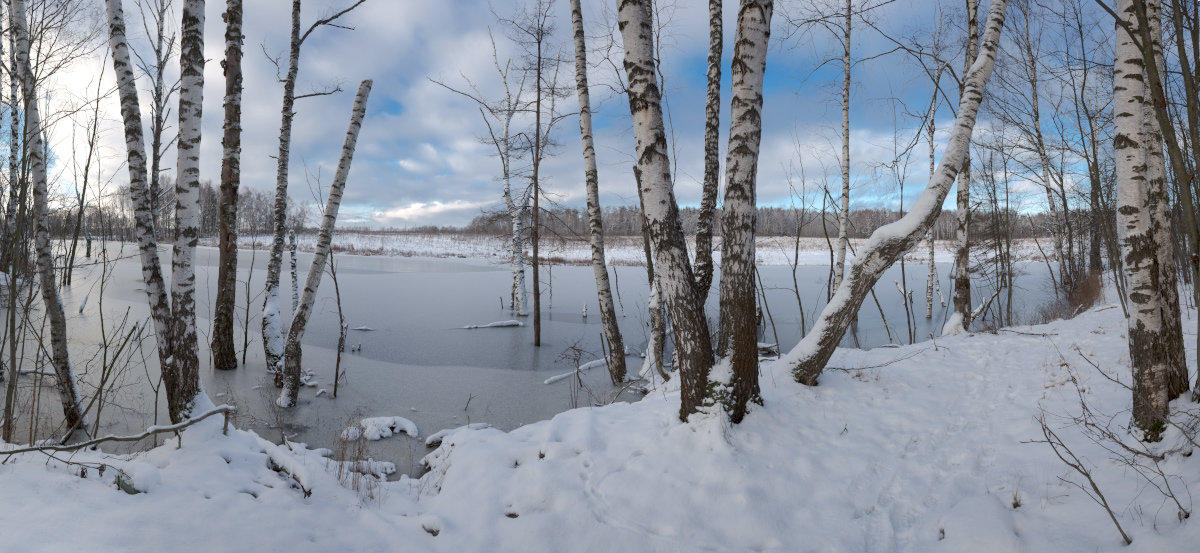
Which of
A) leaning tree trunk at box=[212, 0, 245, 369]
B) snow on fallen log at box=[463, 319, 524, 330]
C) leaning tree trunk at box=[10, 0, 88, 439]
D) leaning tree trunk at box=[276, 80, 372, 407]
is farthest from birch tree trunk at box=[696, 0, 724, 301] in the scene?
snow on fallen log at box=[463, 319, 524, 330]

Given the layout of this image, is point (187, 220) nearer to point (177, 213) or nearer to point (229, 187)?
point (177, 213)

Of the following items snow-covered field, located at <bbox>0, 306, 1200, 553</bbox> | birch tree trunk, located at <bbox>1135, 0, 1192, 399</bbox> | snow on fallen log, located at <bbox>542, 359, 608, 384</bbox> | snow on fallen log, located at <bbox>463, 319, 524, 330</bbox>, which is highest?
birch tree trunk, located at <bbox>1135, 0, 1192, 399</bbox>

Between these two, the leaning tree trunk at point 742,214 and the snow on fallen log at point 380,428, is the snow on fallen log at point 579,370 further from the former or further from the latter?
the leaning tree trunk at point 742,214

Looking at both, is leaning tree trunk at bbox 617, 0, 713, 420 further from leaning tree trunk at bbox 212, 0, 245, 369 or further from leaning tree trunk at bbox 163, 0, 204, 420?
leaning tree trunk at bbox 212, 0, 245, 369

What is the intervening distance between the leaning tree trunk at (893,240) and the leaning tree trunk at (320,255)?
5.16 meters

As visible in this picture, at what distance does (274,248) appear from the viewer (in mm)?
6633

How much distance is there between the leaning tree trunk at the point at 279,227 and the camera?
21.4 ft

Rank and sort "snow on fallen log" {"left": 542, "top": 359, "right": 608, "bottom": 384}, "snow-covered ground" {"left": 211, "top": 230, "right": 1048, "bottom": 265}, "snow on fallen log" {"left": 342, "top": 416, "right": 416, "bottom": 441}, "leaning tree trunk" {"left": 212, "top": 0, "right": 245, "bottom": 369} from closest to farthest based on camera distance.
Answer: "snow on fallen log" {"left": 342, "top": 416, "right": 416, "bottom": 441}
"leaning tree trunk" {"left": 212, "top": 0, "right": 245, "bottom": 369}
"snow on fallen log" {"left": 542, "top": 359, "right": 608, "bottom": 384}
"snow-covered ground" {"left": 211, "top": 230, "right": 1048, "bottom": 265}

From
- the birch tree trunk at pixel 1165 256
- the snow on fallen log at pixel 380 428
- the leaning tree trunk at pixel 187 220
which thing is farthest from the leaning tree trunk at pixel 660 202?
the leaning tree trunk at pixel 187 220

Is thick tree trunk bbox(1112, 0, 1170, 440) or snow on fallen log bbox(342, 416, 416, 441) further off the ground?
thick tree trunk bbox(1112, 0, 1170, 440)

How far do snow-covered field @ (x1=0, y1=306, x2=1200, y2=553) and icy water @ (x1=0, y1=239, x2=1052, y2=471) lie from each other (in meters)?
1.33

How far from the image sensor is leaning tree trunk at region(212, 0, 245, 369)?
16.8 feet

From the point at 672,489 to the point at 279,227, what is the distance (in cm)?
647

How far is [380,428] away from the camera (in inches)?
201
